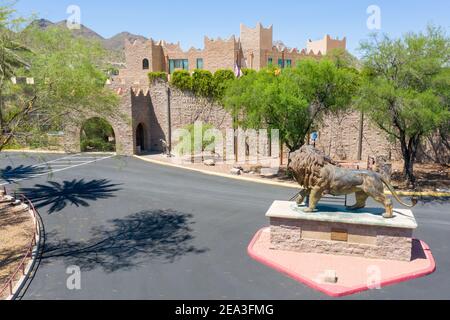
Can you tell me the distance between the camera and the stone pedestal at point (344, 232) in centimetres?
1162

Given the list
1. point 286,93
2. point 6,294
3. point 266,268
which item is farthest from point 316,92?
point 6,294

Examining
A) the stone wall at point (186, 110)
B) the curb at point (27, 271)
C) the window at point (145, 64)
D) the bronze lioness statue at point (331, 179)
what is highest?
the window at point (145, 64)

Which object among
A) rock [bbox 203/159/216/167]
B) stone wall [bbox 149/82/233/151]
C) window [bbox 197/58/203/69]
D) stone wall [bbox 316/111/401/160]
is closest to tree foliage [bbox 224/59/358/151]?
rock [bbox 203/159/216/167]

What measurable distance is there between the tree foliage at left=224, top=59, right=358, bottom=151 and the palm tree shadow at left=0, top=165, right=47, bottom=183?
45.8 feet

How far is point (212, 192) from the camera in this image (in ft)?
67.5

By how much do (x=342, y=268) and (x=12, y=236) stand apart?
40.2 ft

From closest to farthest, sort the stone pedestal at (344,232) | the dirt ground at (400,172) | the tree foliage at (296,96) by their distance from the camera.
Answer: the stone pedestal at (344,232) < the tree foliage at (296,96) < the dirt ground at (400,172)

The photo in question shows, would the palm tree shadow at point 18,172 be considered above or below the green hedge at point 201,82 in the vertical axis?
below

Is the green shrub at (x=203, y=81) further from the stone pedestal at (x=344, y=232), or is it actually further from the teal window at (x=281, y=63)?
the stone pedestal at (x=344, y=232)

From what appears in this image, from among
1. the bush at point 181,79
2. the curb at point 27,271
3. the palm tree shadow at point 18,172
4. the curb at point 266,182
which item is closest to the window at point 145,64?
the bush at point 181,79

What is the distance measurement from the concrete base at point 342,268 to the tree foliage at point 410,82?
8.02m

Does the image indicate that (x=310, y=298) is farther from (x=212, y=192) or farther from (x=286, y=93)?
(x=286, y=93)

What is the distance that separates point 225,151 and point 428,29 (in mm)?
17116

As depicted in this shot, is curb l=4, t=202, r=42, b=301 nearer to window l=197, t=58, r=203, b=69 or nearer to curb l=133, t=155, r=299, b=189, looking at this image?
curb l=133, t=155, r=299, b=189
